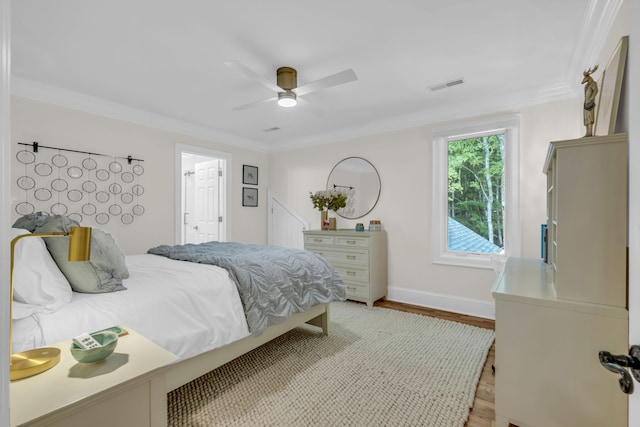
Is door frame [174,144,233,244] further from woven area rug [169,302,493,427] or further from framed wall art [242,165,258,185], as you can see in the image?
woven area rug [169,302,493,427]

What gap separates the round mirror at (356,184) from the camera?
14.1ft

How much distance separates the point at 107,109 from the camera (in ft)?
11.4

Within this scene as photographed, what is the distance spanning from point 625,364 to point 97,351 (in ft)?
4.79

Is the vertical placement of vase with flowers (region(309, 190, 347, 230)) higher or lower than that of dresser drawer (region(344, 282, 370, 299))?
higher

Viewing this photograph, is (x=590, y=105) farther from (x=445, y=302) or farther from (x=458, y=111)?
(x=445, y=302)

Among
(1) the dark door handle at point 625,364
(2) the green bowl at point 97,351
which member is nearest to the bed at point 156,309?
(2) the green bowl at point 97,351

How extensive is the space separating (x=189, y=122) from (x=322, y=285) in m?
3.06

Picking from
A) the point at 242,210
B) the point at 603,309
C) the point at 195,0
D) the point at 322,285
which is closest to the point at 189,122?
the point at 242,210

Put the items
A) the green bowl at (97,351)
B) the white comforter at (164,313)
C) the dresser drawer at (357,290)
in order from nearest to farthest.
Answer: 1. the green bowl at (97,351)
2. the white comforter at (164,313)
3. the dresser drawer at (357,290)

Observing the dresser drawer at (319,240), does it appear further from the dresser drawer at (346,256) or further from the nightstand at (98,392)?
the nightstand at (98,392)

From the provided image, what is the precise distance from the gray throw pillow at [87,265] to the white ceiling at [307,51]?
142 cm

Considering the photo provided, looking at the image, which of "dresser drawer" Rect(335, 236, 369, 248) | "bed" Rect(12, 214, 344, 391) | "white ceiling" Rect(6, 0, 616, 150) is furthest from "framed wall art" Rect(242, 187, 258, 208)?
"bed" Rect(12, 214, 344, 391)

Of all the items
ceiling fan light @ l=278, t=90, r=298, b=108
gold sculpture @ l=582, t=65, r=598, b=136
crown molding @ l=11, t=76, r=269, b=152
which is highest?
crown molding @ l=11, t=76, r=269, b=152

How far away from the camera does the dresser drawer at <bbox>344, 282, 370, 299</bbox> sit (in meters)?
3.81
